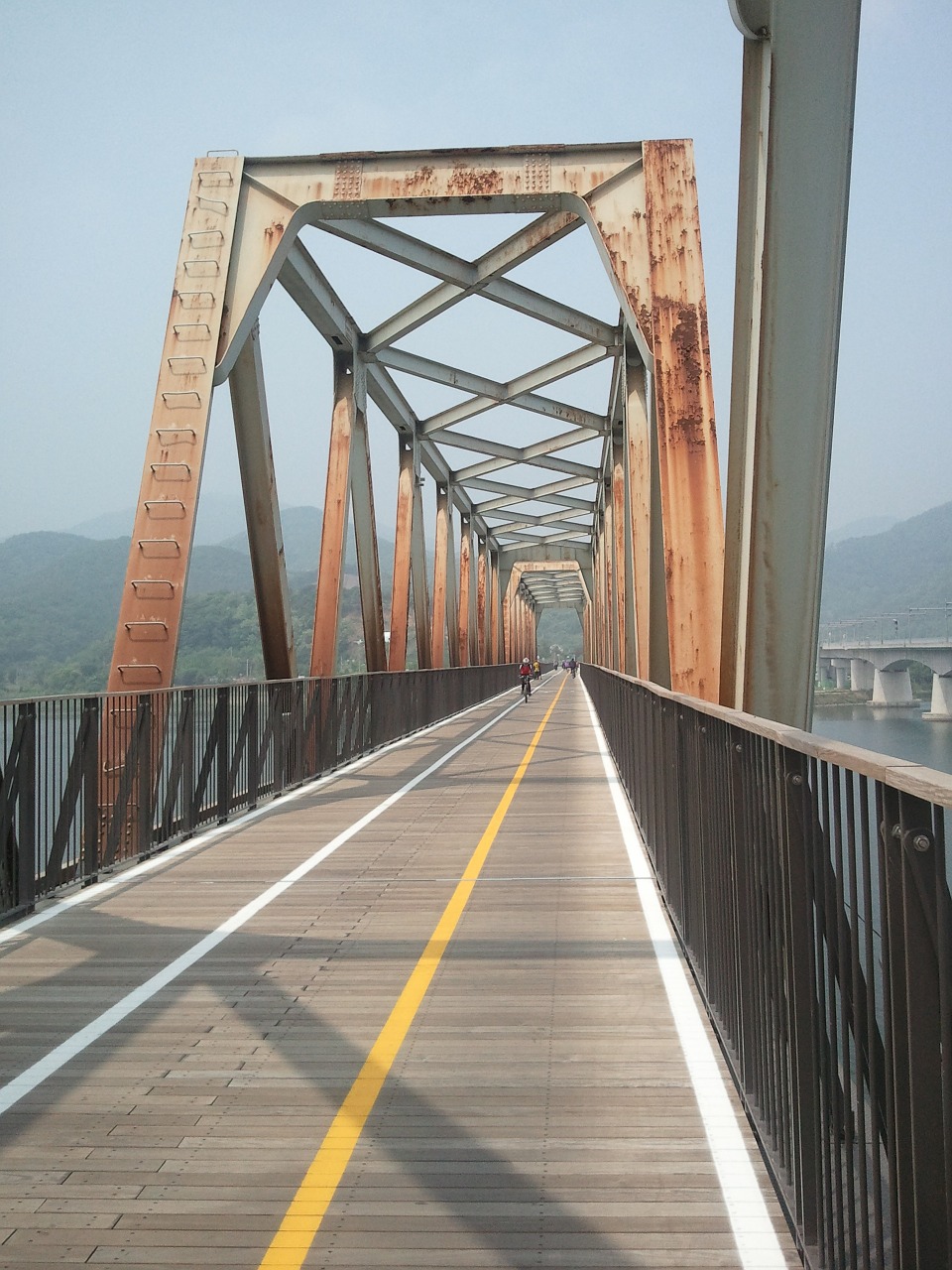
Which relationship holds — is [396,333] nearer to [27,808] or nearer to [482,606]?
[27,808]

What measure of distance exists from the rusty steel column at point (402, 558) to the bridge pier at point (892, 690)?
1433 cm

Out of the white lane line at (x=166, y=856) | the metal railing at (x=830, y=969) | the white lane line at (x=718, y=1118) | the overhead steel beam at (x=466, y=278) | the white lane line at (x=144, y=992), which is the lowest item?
the white lane line at (x=166, y=856)

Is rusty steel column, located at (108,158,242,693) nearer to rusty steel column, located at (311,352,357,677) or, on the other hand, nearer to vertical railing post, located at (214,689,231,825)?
vertical railing post, located at (214,689,231,825)

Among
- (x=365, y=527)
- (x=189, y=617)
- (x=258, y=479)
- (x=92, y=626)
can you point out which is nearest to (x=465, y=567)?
(x=365, y=527)

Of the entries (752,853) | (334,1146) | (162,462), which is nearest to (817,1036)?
(752,853)

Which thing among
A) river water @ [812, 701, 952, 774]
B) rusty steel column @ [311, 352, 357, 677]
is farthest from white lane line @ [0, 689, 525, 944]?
river water @ [812, 701, 952, 774]

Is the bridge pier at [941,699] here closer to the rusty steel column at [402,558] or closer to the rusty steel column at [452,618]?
the rusty steel column at [402,558]

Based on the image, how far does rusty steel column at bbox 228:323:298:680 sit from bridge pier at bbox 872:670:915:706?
2318cm

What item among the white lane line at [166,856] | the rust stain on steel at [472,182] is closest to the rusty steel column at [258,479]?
the white lane line at [166,856]

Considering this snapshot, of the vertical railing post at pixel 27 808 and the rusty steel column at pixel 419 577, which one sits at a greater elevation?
the rusty steel column at pixel 419 577

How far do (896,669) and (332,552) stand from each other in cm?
2124

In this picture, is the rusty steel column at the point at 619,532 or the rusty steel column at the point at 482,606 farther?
the rusty steel column at the point at 482,606

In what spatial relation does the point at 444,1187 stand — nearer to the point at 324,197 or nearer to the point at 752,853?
the point at 752,853

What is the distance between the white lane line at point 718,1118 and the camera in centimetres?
317
